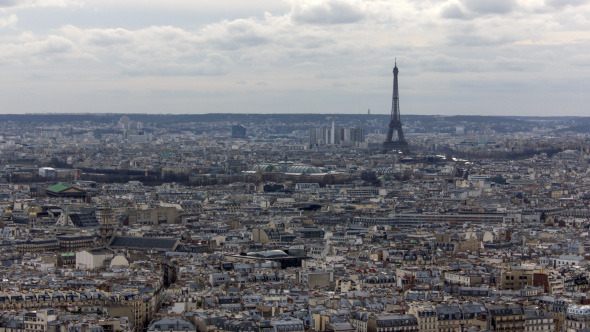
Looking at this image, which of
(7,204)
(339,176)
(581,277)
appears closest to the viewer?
(581,277)

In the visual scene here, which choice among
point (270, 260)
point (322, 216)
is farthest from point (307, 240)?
point (322, 216)

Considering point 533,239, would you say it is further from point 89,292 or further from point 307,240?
point 89,292

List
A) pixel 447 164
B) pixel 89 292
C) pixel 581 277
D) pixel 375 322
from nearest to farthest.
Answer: pixel 375 322 → pixel 89 292 → pixel 581 277 → pixel 447 164

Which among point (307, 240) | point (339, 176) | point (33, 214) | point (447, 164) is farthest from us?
point (447, 164)

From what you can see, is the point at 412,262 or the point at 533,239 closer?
the point at 412,262

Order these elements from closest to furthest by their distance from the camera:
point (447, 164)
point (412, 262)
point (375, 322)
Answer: point (375, 322)
point (412, 262)
point (447, 164)

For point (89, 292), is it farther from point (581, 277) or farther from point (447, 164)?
point (447, 164)

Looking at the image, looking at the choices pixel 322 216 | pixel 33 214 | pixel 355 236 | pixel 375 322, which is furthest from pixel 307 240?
pixel 375 322

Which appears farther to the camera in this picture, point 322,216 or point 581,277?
point 322,216
